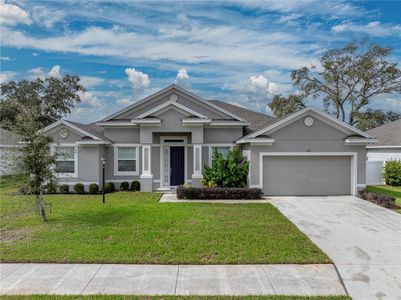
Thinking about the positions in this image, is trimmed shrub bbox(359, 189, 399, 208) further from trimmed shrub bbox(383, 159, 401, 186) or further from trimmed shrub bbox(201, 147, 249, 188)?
trimmed shrub bbox(383, 159, 401, 186)

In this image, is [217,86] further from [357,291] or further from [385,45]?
[385,45]

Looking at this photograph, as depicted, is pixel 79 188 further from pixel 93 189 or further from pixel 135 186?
pixel 135 186

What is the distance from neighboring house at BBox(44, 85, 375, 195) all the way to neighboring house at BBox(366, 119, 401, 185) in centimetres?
700

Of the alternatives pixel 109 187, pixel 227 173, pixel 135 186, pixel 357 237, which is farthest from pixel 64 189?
pixel 357 237

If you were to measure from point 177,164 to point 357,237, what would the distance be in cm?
1112

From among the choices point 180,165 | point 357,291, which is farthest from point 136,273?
point 180,165

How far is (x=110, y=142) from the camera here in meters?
17.1

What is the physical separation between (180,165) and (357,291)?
13093mm

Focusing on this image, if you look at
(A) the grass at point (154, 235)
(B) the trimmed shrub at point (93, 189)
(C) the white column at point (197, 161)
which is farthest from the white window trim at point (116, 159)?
(A) the grass at point (154, 235)

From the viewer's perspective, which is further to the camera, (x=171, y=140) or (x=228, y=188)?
(x=171, y=140)

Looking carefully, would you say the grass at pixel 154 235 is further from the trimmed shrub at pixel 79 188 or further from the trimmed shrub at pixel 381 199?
the trimmed shrub at pixel 381 199

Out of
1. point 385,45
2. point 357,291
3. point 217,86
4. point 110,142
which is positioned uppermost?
point 385,45

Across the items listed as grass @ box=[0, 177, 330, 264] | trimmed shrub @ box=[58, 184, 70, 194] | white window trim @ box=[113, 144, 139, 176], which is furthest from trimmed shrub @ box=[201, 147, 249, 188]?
trimmed shrub @ box=[58, 184, 70, 194]

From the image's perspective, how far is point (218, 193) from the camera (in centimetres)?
1441
